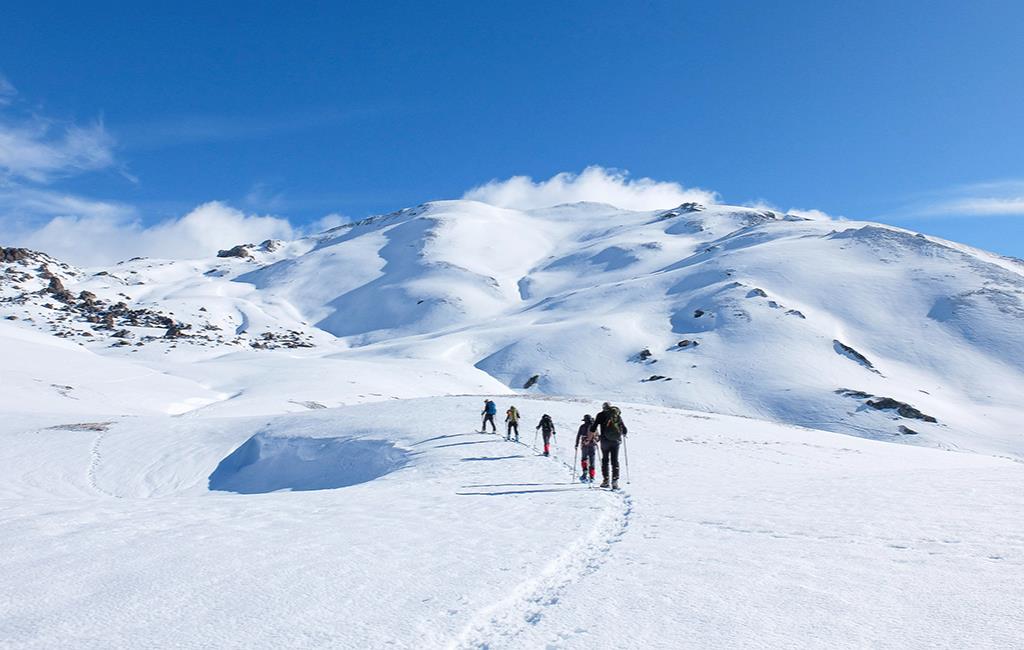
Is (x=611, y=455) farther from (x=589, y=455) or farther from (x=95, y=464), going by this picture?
(x=95, y=464)

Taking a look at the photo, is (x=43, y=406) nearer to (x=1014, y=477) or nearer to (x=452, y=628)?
(x=452, y=628)

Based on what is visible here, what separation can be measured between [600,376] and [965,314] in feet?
212

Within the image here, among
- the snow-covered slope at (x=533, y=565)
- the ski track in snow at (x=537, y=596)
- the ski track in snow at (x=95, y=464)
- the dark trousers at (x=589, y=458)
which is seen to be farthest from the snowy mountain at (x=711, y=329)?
the ski track in snow at (x=537, y=596)

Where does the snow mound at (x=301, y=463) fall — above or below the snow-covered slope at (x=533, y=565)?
above

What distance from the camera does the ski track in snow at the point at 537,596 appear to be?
233 inches

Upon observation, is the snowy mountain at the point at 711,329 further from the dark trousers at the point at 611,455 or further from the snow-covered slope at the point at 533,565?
the snow-covered slope at the point at 533,565

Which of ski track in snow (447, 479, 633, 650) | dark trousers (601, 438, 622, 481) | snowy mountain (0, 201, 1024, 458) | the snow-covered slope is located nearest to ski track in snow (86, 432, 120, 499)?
the snow-covered slope

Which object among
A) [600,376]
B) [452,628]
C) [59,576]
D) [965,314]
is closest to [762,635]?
[452,628]

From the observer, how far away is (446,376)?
261 ft

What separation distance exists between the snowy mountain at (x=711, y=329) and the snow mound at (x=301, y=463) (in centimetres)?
2479

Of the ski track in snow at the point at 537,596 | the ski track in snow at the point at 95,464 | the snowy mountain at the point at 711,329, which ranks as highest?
the snowy mountain at the point at 711,329

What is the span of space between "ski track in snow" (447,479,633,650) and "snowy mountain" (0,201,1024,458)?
47546 millimetres

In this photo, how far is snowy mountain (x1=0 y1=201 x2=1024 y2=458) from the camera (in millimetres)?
75312

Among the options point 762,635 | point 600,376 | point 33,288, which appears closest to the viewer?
point 762,635
